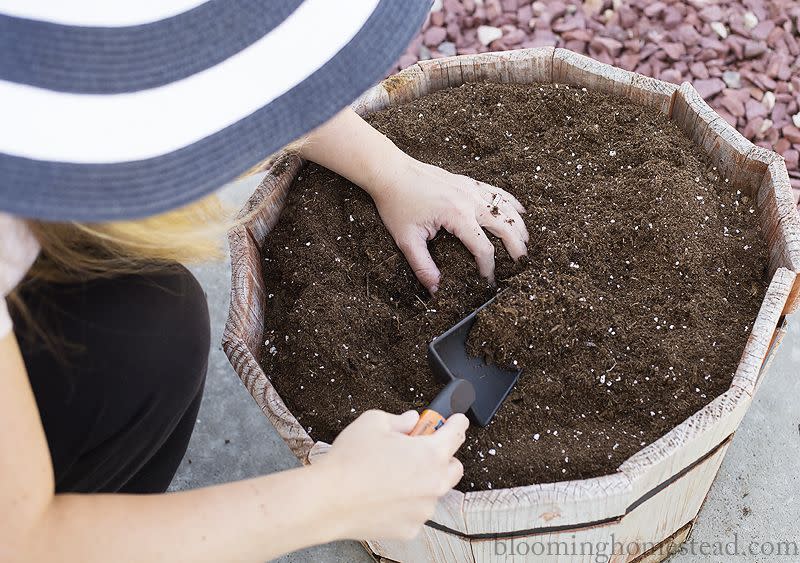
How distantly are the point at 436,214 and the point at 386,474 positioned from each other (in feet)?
1.69

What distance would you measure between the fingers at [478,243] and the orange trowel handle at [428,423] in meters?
0.35

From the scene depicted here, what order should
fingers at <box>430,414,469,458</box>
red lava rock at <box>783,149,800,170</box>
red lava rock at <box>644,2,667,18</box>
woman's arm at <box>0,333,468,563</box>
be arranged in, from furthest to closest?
red lava rock at <box>644,2,667,18</box> → red lava rock at <box>783,149,800,170</box> → fingers at <box>430,414,469,458</box> → woman's arm at <box>0,333,468,563</box>

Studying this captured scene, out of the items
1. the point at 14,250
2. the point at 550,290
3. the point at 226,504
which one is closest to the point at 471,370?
the point at 550,290

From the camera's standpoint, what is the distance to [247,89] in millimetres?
694

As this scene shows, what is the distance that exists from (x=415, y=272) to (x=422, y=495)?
474 mm

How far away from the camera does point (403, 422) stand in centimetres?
89

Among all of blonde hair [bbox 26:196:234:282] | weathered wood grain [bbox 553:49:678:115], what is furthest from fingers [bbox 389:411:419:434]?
weathered wood grain [bbox 553:49:678:115]

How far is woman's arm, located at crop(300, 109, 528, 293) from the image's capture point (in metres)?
1.22

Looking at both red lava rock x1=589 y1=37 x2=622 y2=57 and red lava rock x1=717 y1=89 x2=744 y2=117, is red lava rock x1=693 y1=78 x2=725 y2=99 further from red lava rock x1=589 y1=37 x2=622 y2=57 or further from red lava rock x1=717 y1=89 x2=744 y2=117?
red lava rock x1=589 y1=37 x2=622 y2=57

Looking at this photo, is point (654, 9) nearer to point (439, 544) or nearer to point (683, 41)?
point (683, 41)

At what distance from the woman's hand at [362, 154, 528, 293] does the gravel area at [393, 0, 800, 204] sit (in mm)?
917

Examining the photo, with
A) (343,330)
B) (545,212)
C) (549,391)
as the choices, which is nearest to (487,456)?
(549,391)

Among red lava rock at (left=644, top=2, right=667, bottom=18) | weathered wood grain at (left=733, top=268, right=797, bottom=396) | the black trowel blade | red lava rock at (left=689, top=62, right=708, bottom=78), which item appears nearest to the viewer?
weathered wood grain at (left=733, top=268, right=797, bottom=396)

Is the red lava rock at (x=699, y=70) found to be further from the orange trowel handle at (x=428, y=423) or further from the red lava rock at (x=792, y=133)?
the orange trowel handle at (x=428, y=423)
